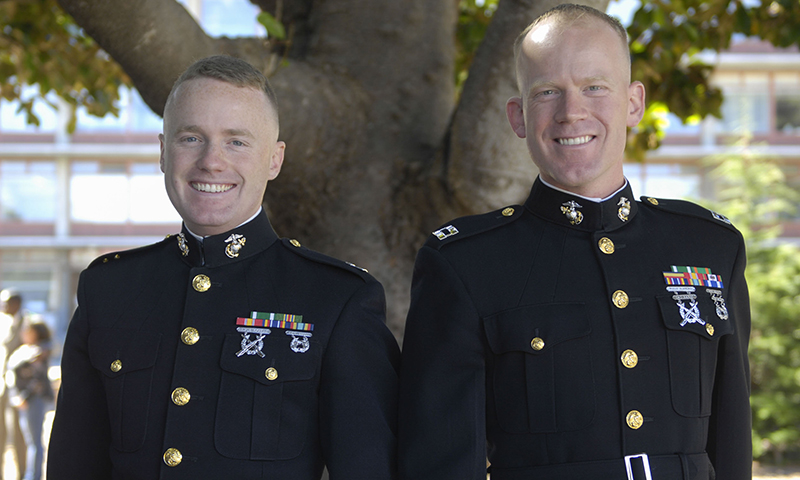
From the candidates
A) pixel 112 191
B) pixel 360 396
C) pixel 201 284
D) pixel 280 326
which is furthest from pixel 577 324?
pixel 112 191

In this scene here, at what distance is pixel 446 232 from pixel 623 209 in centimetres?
43

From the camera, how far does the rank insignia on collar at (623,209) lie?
191 centimetres

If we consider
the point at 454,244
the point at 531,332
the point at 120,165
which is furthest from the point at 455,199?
the point at 120,165

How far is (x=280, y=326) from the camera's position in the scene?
Answer: 1945mm

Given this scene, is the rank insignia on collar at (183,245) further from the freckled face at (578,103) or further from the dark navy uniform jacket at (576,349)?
the freckled face at (578,103)

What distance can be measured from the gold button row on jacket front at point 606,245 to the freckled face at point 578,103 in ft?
0.39

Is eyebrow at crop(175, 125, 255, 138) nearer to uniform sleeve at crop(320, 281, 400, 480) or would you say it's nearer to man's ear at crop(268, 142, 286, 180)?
man's ear at crop(268, 142, 286, 180)

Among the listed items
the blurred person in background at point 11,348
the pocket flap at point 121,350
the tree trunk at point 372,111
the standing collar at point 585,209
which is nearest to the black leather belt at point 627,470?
the standing collar at point 585,209

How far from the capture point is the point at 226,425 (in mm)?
1861

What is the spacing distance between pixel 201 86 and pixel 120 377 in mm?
747

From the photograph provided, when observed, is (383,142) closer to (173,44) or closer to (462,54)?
(173,44)

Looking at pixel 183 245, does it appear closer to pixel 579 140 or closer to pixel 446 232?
pixel 446 232

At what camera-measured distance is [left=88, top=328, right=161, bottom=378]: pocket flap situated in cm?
196

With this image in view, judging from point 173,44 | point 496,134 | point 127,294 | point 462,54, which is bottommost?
point 127,294
